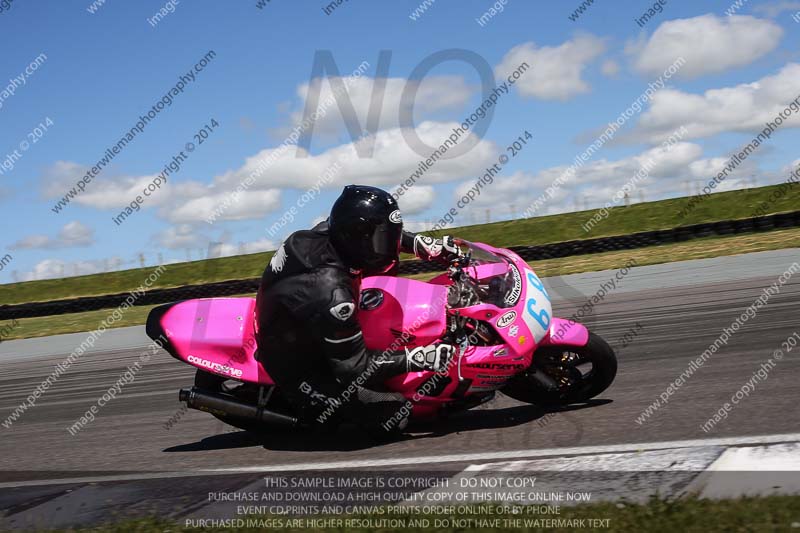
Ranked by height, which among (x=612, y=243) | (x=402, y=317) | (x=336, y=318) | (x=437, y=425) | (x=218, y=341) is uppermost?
(x=336, y=318)

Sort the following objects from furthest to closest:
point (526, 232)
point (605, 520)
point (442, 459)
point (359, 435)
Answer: point (526, 232) → point (359, 435) → point (442, 459) → point (605, 520)

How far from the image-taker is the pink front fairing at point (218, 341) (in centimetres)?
563

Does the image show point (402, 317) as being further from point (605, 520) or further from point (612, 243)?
point (612, 243)

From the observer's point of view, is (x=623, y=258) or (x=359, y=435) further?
(x=623, y=258)

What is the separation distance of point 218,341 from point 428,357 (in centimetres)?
145

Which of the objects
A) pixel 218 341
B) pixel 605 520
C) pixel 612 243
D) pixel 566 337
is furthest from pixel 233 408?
pixel 612 243

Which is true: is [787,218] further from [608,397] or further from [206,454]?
[206,454]

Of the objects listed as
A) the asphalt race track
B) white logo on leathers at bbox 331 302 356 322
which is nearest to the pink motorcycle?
the asphalt race track

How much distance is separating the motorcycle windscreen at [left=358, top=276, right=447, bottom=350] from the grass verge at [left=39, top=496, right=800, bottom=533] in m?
1.71

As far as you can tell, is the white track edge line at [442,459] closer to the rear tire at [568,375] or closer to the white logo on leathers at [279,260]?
the rear tire at [568,375]

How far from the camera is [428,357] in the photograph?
5211 millimetres

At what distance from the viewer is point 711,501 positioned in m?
3.37

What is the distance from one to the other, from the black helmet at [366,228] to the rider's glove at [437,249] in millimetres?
612

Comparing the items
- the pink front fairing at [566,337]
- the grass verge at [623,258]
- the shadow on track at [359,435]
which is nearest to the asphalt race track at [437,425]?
the shadow on track at [359,435]
